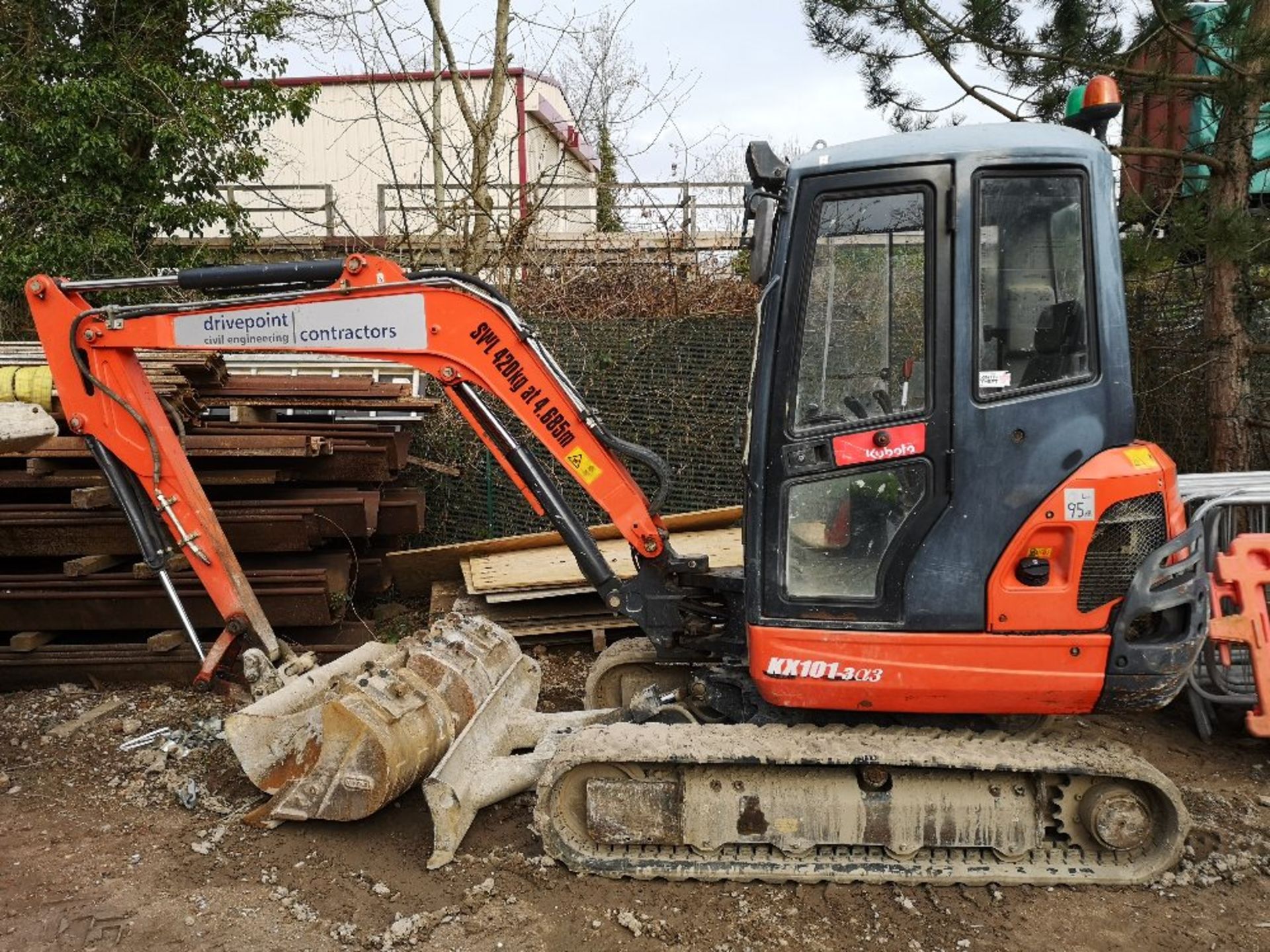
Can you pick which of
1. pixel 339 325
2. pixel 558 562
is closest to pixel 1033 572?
pixel 339 325

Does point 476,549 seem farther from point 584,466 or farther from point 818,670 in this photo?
point 818,670

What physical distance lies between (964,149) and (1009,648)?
1.76 m

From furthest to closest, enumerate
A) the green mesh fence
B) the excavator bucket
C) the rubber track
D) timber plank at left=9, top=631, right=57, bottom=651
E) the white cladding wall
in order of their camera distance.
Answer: the white cladding wall → the green mesh fence → timber plank at left=9, top=631, right=57, bottom=651 → the excavator bucket → the rubber track

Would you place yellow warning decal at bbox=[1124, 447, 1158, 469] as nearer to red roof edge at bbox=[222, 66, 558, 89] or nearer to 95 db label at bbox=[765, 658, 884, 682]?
95 db label at bbox=[765, 658, 884, 682]

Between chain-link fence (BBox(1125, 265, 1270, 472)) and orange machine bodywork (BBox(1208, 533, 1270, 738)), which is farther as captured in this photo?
chain-link fence (BBox(1125, 265, 1270, 472))

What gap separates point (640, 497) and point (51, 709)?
382cm

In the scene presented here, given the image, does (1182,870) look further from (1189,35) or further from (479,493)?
(479,493)

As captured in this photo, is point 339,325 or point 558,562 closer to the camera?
point 339,325

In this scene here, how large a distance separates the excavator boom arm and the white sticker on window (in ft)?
5.33

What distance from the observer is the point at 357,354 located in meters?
4.23

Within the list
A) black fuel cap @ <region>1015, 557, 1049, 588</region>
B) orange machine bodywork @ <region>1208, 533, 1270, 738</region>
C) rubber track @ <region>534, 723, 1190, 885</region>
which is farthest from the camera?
orange machine bodywork @ <region>1208, 533, 1270, 738</region>

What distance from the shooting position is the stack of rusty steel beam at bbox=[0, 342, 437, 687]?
5863mm

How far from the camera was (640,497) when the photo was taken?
4168 mm

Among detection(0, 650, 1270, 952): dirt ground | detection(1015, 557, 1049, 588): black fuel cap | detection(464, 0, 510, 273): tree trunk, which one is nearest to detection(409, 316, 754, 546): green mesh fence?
detection(464, 0, 510, 273): tree trunk
